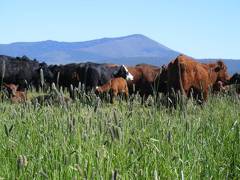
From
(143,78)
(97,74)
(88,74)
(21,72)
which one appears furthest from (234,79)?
(21,72)

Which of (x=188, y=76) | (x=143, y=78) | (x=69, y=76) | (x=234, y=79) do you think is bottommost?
(x=69, y=76)

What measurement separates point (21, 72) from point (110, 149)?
2410cm

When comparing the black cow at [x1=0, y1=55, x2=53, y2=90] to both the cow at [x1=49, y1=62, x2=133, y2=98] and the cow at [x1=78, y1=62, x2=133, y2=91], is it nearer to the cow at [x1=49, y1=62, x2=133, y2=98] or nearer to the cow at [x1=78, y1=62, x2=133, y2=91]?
the cow at [x1=49, y1=62, x2=133, y2=98]

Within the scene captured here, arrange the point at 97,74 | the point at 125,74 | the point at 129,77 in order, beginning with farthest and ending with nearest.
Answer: the point at 97,74 < the point at 125,74 < the point at 129,77

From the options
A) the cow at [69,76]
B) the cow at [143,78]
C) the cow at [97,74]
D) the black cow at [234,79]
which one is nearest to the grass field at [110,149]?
the black cow at [234,79]

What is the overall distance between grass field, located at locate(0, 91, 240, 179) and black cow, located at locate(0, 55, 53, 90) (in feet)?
70.2

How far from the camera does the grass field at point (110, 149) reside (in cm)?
338

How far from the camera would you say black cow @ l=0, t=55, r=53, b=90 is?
2669 cm

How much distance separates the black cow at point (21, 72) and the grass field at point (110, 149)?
21388 mm

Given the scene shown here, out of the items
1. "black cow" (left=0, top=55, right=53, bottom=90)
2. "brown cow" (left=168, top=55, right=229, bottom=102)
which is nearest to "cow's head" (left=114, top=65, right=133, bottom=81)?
"black cow" (left=0, top=55, right=53, bottom=90)

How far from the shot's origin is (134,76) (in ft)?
78.6

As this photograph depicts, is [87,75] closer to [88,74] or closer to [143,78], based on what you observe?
[88,74]

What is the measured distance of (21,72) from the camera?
89.9 ft

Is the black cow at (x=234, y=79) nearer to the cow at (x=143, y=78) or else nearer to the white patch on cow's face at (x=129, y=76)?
the cow at (x=143, y=78)
